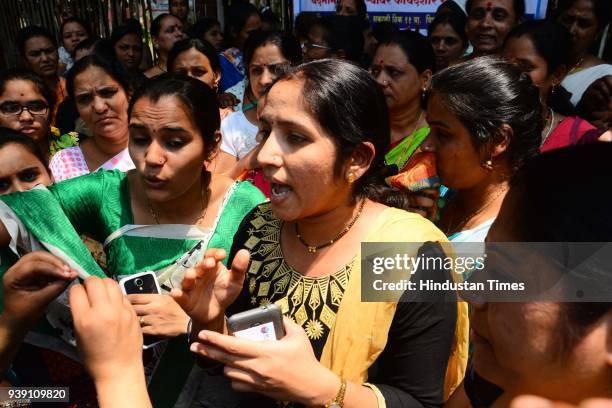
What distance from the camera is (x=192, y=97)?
6.47ft

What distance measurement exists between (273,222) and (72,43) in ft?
16.6

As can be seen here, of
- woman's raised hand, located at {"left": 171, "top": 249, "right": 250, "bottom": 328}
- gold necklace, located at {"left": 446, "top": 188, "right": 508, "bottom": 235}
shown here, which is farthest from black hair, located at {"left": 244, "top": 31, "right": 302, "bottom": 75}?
woman's raised hand, located at {"left": 171, "top": 249, "right": 250, "bottom": 328}

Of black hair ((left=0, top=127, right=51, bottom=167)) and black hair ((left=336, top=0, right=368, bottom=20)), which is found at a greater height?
black hair ((left=336, top=0, right=368, bottom=20))

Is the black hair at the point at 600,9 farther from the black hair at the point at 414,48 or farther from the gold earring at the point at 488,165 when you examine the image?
the gold earring at the point at 488,165

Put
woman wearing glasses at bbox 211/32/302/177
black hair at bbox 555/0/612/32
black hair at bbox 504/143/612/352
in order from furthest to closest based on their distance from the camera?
black hair at bbox 555/0/612/32, woman wearing glasses at bbox 211/32/302/177, black hair at bbox 504/143/612/352

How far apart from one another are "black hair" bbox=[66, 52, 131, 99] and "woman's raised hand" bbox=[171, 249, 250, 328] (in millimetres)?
2046

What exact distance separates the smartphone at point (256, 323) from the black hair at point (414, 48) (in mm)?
2242

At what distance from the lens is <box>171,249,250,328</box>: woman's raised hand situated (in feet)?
3.99

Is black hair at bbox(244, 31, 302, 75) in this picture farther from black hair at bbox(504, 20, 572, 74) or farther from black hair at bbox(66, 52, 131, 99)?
black hair at bbox(504, 20, 572, 74)

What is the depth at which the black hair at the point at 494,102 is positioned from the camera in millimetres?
1721

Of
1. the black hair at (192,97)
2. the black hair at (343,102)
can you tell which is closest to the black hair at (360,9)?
the black hair at (192,97)

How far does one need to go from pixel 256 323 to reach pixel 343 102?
596mm

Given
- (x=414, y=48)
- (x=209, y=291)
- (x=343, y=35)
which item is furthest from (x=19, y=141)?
(x=343, y=35)

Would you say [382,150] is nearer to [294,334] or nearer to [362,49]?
[294,334]
